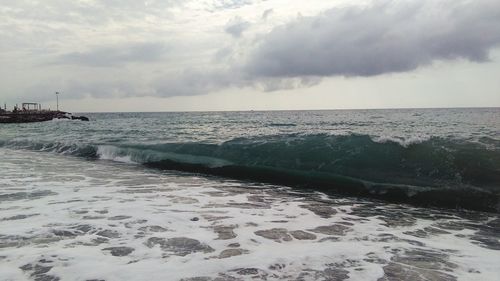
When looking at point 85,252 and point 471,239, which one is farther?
point 471,239

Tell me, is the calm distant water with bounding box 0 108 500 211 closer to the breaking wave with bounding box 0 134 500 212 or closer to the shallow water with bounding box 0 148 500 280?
the breaking wave with bounding box 0 134 500 212

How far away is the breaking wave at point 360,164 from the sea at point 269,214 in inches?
2.3

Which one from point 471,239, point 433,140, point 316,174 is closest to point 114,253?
point 471,239

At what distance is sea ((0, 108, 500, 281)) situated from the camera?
4.85 metres

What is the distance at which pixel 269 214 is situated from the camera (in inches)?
305

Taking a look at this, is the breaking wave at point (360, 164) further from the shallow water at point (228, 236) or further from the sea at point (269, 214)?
the shallow water at point (228, 236)

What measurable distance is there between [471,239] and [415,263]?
1.88m

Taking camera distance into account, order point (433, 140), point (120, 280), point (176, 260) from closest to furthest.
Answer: point (120, 280) < point (176, 260) < point (433, 140)

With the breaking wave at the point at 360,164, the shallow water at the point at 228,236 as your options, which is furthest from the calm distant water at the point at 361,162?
the shallow water at the point at 228,236

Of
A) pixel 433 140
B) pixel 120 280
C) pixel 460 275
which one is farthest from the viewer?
pixel 433 140

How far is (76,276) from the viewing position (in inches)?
174

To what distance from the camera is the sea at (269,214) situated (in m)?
4.85

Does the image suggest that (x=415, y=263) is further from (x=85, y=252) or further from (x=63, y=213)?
(x=63, y=213)

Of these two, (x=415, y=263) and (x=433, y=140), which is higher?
(x=433, y=140)
